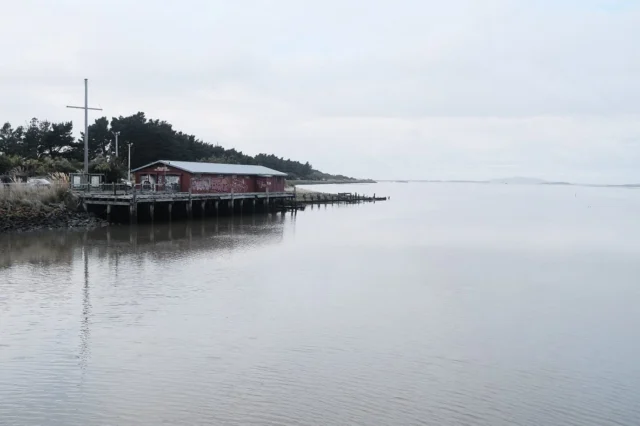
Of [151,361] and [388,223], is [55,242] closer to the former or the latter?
[151,361]

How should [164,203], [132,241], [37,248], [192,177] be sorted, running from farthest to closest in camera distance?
1. [192,177]
2. [164,203]
3. [132,241]
4. [37,248]

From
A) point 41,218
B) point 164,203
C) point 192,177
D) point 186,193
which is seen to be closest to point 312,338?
point 41,218

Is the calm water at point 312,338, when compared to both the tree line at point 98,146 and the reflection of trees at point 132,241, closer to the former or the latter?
the reflection of trees at point 132,241

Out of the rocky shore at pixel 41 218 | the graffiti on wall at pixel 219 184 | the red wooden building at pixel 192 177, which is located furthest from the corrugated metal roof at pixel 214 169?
the rocky shore at pixel 41 218

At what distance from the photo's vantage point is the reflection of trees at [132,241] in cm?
2603

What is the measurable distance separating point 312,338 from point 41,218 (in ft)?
88.7

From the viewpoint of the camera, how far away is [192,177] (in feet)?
151

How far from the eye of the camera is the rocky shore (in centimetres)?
3369

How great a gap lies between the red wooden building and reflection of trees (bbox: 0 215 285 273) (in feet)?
14.8

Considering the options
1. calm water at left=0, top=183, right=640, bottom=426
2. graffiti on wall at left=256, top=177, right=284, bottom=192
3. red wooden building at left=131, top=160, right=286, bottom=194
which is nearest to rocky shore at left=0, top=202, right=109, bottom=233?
calm water at left=0, top=183, right=640, bottom=426

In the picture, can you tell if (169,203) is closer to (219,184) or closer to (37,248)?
(219,184)

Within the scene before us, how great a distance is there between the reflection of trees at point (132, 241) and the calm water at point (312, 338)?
0.29 m

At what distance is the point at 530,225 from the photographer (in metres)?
49.0

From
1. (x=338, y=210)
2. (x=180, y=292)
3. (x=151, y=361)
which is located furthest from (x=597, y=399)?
(x=338, y=210)
